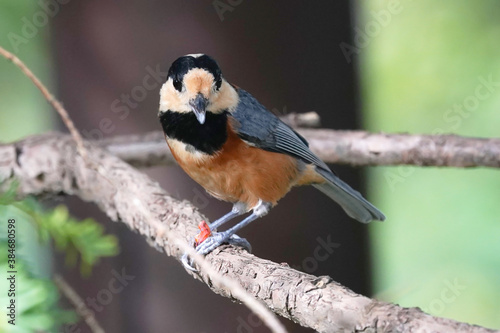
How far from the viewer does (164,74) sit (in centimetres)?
233

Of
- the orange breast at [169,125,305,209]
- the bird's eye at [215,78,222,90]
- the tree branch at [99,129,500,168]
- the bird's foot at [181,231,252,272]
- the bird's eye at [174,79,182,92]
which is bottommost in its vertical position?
the bird's foot at [181,231,252,272]

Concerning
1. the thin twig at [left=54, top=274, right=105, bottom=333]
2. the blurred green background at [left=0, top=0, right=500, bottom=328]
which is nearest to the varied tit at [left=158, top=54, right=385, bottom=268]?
the thin twig at [left=54, top=274, right=105, bottom=333]

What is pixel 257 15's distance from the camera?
239 centimetres

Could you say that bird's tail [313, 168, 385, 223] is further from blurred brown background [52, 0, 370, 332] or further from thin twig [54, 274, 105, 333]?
thin twig [54, 274, 105, 333]

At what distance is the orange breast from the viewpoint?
173 cm

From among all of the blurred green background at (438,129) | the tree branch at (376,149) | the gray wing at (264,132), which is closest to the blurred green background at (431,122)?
the blurred green background at (438,129)

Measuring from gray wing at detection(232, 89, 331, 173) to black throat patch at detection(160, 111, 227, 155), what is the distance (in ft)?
0.27

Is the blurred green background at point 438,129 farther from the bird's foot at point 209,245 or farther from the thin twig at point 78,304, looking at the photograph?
the thin twig at point 78,304

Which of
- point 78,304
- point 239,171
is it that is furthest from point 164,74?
point 78,304

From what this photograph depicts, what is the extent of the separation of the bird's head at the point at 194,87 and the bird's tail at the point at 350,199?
61 cm

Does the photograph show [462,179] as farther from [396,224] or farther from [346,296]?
[346,296]

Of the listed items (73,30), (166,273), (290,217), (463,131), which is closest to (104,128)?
(73,30)

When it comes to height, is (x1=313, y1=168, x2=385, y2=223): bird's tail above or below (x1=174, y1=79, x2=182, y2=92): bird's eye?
below

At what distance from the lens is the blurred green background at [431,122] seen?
319 cm
